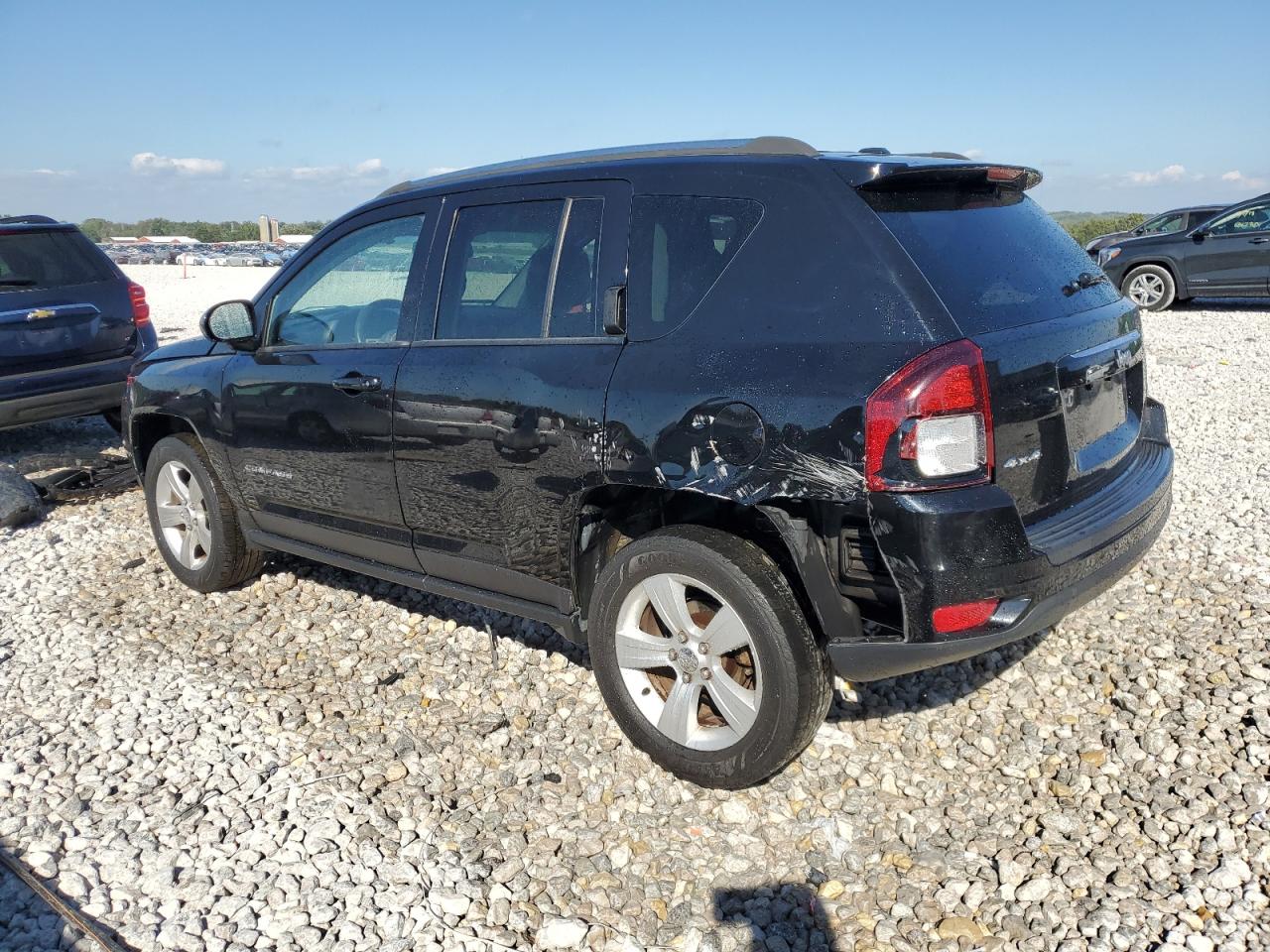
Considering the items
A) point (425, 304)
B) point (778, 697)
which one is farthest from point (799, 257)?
point (425, 304)

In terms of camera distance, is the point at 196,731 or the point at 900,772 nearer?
the point at 900,772

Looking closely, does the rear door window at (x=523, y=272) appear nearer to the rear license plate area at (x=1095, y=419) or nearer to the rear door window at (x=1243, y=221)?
the rear license plate area at (x=1095, y=419)

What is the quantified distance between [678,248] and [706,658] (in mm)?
1321

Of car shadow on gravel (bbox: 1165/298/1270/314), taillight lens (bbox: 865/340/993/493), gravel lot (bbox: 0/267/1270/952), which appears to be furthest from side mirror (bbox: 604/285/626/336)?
car shadow on gravel (bbox: 1165/298/1270/314)

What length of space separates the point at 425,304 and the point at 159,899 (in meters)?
2.23

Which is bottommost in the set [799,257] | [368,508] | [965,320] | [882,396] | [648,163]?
[368,508]

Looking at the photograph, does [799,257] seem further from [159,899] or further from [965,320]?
[159,899]

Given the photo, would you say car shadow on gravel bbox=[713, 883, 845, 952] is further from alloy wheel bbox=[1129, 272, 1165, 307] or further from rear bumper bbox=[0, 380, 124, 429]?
alloy wheel bbox=[1129, 272, 1165, 307]

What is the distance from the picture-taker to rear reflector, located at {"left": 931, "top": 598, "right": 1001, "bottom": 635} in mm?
2848

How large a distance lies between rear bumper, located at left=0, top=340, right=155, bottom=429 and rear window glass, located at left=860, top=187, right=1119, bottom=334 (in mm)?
6428

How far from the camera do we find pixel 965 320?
9.43 feet

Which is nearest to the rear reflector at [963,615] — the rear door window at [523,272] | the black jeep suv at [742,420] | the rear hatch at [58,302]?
the black jeep suv at [742,420]

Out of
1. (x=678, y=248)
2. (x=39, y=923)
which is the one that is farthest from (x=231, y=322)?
(x=39, y=923)

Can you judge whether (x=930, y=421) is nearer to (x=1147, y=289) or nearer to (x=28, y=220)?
(x=28, y=220)
